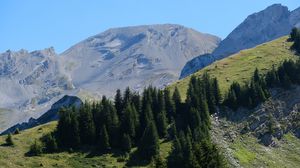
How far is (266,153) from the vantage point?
407 feet

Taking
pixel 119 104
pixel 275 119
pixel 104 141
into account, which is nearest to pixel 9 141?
pixel 104 141

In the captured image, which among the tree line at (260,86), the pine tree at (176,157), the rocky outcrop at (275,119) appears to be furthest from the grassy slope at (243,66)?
the pine tree at (176,157)

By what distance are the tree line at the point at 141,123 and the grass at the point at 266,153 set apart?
8530mm

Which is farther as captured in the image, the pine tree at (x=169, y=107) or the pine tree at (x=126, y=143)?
the pine tree at (x=169, y=107)

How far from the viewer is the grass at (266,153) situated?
119 m

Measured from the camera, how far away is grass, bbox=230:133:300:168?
392 ft

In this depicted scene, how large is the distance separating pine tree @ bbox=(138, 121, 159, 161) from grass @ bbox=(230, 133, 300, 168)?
17.9 m

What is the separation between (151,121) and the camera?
12975cm

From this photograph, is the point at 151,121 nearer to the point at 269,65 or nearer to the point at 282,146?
the point at 282,146

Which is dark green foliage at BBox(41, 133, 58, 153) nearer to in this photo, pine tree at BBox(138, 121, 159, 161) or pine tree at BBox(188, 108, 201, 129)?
pine tree at BBox(138, 121, 159, 161)

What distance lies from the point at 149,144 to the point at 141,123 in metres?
15.2

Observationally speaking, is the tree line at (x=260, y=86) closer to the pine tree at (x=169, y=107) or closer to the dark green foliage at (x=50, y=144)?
the pine tree at (x=169, y=107)

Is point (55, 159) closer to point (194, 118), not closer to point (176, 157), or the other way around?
point (176, 157)

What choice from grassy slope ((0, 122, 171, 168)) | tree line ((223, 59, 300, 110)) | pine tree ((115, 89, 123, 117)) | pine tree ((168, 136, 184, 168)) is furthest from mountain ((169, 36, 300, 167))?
pine tree ((115, 89, 123, 117))
